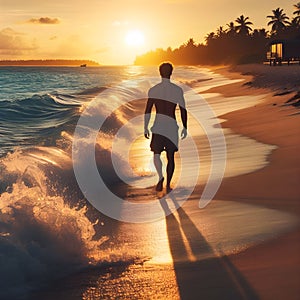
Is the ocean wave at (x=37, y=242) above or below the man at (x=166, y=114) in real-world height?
below

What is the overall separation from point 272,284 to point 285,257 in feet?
1.79

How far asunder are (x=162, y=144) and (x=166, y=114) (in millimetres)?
449

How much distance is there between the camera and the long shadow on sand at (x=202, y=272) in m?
3.86

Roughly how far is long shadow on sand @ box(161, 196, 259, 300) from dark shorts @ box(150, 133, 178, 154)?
223 cm

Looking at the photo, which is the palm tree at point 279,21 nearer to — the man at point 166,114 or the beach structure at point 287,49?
the beach structure at point 287,49

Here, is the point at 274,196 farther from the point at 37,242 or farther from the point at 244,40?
the point at 244,40

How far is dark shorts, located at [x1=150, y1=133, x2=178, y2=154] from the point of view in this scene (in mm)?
7555

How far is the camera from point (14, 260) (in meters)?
4.43

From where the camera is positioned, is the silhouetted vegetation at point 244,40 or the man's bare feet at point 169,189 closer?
the man's bare feet at point 169,189

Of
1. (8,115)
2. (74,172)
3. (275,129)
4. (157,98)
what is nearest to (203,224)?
(157,98)

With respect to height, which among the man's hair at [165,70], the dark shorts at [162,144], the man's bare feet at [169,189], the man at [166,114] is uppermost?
the man's hair at [165,70]

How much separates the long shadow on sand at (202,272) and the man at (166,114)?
224cm

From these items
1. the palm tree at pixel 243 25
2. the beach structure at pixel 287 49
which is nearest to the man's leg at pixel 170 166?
the beach structure at pixel 287 49

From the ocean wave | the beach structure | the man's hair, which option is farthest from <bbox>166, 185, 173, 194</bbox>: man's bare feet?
the beach structure
